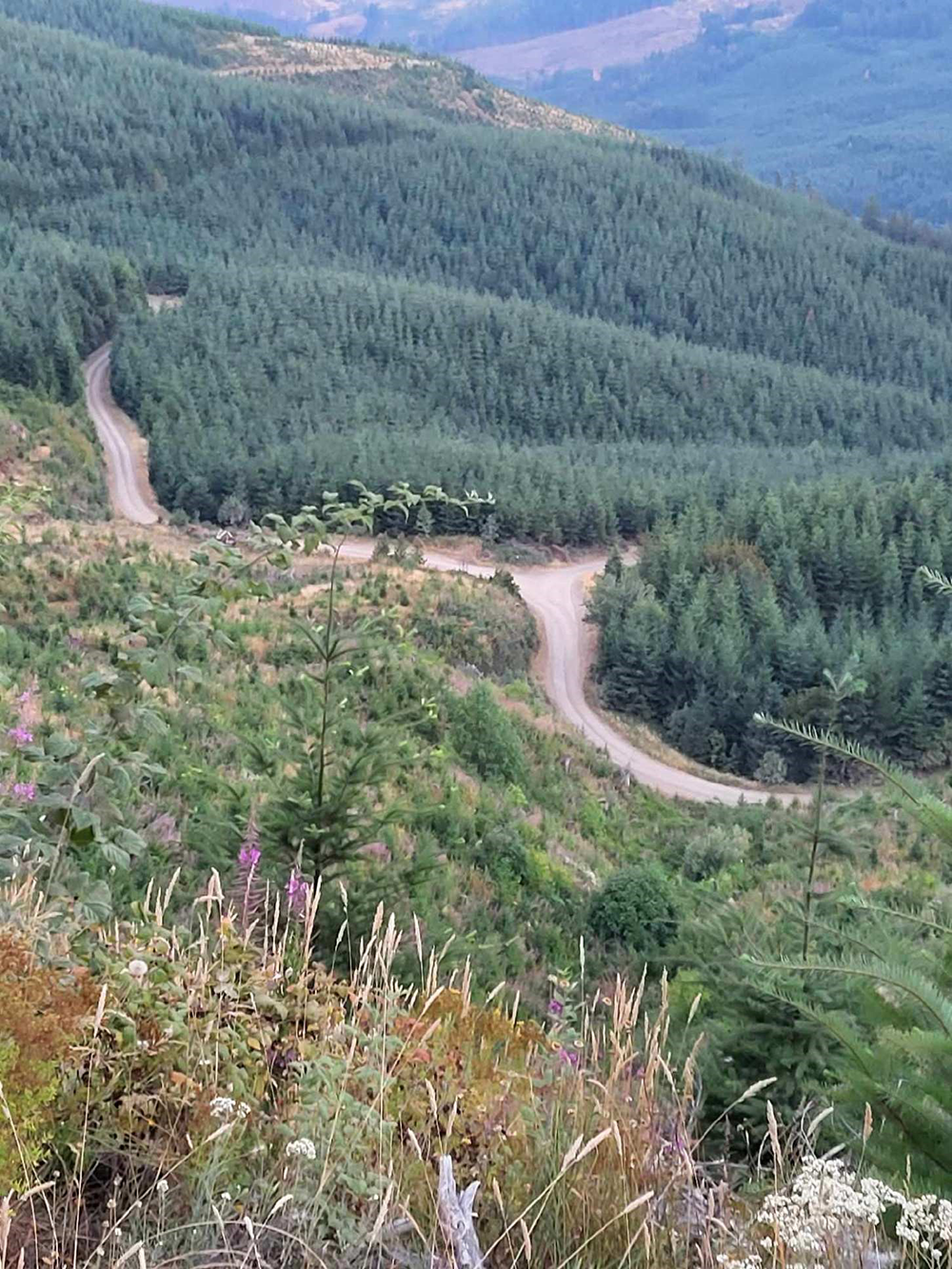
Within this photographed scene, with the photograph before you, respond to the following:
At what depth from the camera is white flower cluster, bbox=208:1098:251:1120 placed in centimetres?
242

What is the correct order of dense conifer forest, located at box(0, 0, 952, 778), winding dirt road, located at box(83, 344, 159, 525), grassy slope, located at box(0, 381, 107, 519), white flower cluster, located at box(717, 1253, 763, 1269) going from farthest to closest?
winding dirt road, located at box(83, 344, 159, 525)
grassy slope, located at box(0, 381, 107, 519)
dense conifer forest, located at box(0, 0, 952, 778)
white flower cluster, located at box(717, 1253, 763, 1269)

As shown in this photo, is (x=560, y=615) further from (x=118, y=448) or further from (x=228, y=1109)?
(x=228, y=1109)

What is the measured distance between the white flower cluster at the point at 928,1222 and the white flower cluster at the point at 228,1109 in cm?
130

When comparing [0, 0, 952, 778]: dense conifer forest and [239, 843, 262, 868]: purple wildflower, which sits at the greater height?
[239, 843, 262, 868]: purple wildflower

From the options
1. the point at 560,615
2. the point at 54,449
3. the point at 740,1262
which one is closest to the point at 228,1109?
the point at 740,1262

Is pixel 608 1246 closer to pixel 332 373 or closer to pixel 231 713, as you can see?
pixel 231 713

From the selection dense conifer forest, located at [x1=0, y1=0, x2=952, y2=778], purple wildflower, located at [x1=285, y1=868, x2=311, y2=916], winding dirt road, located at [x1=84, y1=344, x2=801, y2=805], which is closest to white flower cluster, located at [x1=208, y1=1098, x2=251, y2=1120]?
purple wildflower, located at [x1=285, y1=868, x2=311, y2=916]

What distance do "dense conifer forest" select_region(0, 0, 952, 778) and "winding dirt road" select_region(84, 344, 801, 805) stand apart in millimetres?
1294

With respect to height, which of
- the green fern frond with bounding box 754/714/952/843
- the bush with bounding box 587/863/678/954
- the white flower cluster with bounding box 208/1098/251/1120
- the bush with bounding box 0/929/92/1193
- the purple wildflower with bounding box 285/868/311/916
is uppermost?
the green fern frond with bounding box 754/714/952/843

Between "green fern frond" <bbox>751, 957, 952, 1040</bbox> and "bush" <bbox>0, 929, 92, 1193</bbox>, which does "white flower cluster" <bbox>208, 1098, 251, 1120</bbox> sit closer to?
"bush" <bbox>0, 929, 92, 1193</bbox>

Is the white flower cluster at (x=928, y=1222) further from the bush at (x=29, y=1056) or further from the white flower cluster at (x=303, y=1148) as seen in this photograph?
the bush at (x=29, y=1056)

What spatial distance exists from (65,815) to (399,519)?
44.2 metres

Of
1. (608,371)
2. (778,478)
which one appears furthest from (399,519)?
(608,371)

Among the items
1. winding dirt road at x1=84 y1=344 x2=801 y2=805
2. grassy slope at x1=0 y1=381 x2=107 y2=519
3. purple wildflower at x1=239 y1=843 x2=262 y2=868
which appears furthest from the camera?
grassy slope at x1=0 y1=381 x2=107 y2=519
